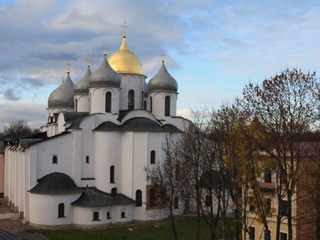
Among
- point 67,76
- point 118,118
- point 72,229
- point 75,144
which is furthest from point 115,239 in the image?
point 67,76

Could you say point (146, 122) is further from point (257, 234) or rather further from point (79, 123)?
point (257, 234)

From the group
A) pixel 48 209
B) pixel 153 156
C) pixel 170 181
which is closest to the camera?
pixel 170 181

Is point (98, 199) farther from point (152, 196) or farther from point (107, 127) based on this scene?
point (107, 127)

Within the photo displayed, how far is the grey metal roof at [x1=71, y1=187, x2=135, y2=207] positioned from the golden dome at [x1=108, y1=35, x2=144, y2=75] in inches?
456

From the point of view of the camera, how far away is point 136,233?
26.5 metres

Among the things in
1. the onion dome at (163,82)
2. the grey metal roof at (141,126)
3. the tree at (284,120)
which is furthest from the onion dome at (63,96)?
the tree at (284,120)

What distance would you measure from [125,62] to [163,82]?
418 cm

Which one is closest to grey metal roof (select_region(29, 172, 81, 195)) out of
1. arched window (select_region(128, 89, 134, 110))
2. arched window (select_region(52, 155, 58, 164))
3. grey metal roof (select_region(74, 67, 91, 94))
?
arched window (select_region(52, 155, 58, 164))

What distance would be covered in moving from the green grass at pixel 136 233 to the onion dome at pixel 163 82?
12.2m

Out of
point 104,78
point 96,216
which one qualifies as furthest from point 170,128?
point 96,216

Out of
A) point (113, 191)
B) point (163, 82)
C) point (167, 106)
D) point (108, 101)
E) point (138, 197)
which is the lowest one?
point (138, 197)

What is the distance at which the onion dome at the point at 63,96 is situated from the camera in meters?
40.4

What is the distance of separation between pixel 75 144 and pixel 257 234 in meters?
15.0

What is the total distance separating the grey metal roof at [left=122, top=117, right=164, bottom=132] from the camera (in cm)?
2961
